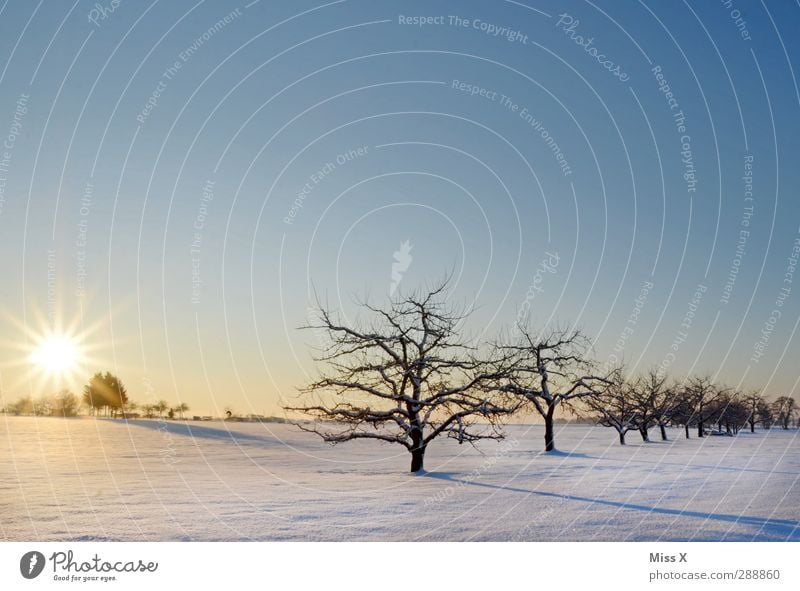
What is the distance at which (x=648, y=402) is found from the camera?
55750 millimetres

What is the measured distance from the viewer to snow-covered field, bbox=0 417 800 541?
1243cm

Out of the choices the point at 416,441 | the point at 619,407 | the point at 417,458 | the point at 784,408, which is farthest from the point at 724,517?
the point at 784,408

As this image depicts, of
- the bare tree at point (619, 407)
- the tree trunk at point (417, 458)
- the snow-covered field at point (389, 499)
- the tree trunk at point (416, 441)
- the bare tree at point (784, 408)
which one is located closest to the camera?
the snow-covered field at point (389, 499)

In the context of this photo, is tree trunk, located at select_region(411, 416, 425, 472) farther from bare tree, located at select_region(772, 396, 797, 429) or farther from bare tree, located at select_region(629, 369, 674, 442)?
bare tree, located at select_region(772, 396, 797, 429)

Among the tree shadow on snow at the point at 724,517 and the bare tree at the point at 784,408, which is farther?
the bare tree at the point at 784,408

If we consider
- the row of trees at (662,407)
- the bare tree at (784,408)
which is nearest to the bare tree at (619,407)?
the row of trees at (662,407)

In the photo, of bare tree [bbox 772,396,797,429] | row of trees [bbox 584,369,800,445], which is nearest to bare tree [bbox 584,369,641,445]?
row of trees [bbox 584,369,800,445]

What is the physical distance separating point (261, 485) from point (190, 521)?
7.34 m

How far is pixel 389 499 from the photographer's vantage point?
→ 1719cm

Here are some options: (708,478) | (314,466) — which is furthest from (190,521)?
(708,478)

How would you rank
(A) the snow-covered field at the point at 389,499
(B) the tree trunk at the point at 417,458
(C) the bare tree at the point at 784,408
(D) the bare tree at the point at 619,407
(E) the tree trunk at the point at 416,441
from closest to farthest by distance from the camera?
(A) the snow-covered field at the point at 389,499, (E) the tree trunk at the point at 416,441, (B) the tree trunk at the point at 417,458, (D) the bare tree at the point at 619,407, (C) the bare tree at the point at 784,408

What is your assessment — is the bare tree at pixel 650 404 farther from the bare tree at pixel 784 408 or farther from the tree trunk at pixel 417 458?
the bare tree at pixel 784 408

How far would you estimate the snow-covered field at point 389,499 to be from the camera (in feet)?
40.8
